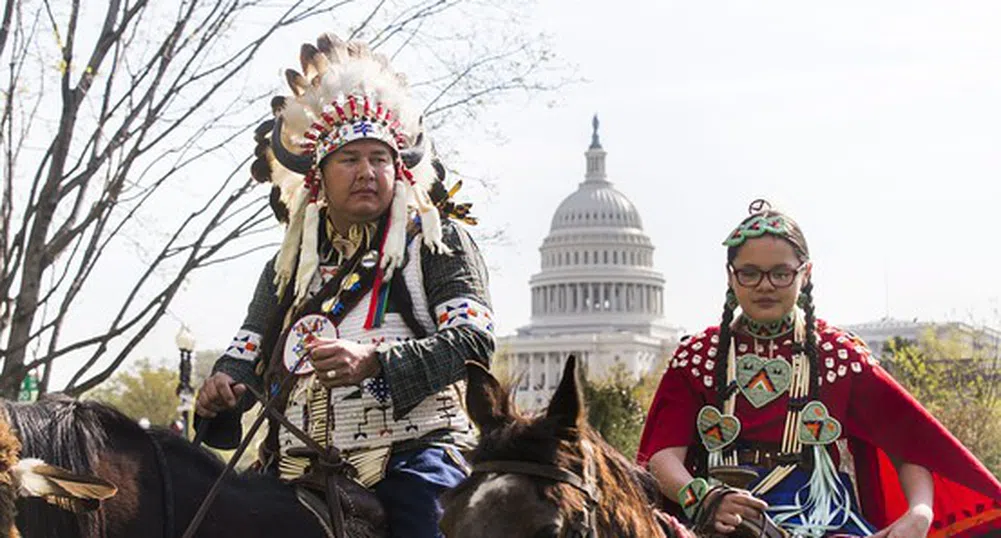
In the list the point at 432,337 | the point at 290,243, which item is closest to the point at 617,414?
the point at 290,243

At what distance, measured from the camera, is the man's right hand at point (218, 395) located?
5.14m

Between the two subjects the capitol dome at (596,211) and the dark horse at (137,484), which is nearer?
the dark horse at (137,484)

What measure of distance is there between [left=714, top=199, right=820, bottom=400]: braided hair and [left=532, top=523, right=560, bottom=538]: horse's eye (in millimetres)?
1881

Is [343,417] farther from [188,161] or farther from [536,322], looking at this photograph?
[536,322]

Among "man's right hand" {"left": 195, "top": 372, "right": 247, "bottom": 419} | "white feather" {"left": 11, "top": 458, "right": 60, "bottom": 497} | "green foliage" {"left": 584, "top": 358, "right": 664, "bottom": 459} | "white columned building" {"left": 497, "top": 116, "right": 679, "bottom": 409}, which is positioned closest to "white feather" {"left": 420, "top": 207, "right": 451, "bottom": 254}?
"man's right hand" {"left": 195, "top": 372, "right": 247, "bottom": 419}

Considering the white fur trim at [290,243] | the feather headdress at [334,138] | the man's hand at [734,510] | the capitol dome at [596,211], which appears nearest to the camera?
the man's hand at [734,510]

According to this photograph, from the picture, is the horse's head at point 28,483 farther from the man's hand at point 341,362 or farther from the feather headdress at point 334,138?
the feather headdress at point 334,138

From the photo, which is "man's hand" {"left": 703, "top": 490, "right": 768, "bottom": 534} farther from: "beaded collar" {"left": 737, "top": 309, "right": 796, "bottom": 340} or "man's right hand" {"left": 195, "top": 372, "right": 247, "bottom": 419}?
"man's right hand" {"left": 195, "top": 372, "right": 247, "bottom": 419}

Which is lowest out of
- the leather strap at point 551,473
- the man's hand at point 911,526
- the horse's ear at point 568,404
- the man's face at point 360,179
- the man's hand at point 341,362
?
the man's hand at point 911,526

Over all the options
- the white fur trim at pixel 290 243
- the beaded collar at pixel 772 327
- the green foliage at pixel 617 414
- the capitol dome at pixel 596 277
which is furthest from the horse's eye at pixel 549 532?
the capitol dome at pixel 596 277

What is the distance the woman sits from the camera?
5.03 metres

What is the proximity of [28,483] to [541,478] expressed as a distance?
114 cm

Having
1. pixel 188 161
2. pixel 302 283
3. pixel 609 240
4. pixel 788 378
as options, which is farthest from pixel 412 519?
→ pixel 609 240

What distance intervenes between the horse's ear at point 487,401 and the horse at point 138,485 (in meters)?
1.03
